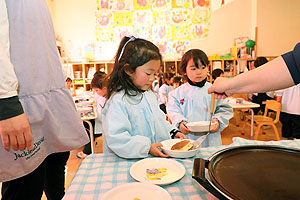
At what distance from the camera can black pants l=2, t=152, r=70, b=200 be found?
864 millimetres

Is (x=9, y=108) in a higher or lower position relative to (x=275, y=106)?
higher

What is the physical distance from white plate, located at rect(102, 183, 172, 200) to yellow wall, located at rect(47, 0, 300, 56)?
701cm

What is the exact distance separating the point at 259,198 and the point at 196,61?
1.53m

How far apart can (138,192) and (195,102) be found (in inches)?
58.8

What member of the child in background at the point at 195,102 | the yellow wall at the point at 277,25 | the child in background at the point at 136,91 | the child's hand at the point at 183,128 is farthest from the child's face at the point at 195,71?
the yellow wall at the point at 277,25

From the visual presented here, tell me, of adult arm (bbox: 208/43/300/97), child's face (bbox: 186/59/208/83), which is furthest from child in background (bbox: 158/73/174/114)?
adult arm (bbox: 208/43/300/97)

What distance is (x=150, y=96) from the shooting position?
4.94ft

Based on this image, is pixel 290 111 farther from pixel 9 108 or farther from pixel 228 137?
pixel 9 108

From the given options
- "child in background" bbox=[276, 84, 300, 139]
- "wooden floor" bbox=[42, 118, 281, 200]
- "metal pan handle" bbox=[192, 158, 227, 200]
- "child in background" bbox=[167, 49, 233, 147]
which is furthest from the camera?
"child in background" bbox=[276, 84, 300, 139]

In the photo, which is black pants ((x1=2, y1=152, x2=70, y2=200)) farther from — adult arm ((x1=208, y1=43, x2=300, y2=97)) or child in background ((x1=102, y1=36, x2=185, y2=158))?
adult arm ((x1=208, y1=43, x2=300, y2=97))

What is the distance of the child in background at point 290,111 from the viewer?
11.2ft

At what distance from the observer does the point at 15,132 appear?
0.73m

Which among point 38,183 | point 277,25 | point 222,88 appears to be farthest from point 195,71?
point 277,25

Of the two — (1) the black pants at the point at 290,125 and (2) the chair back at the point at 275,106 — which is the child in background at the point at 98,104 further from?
(1) the black pants at the point at 290,125
